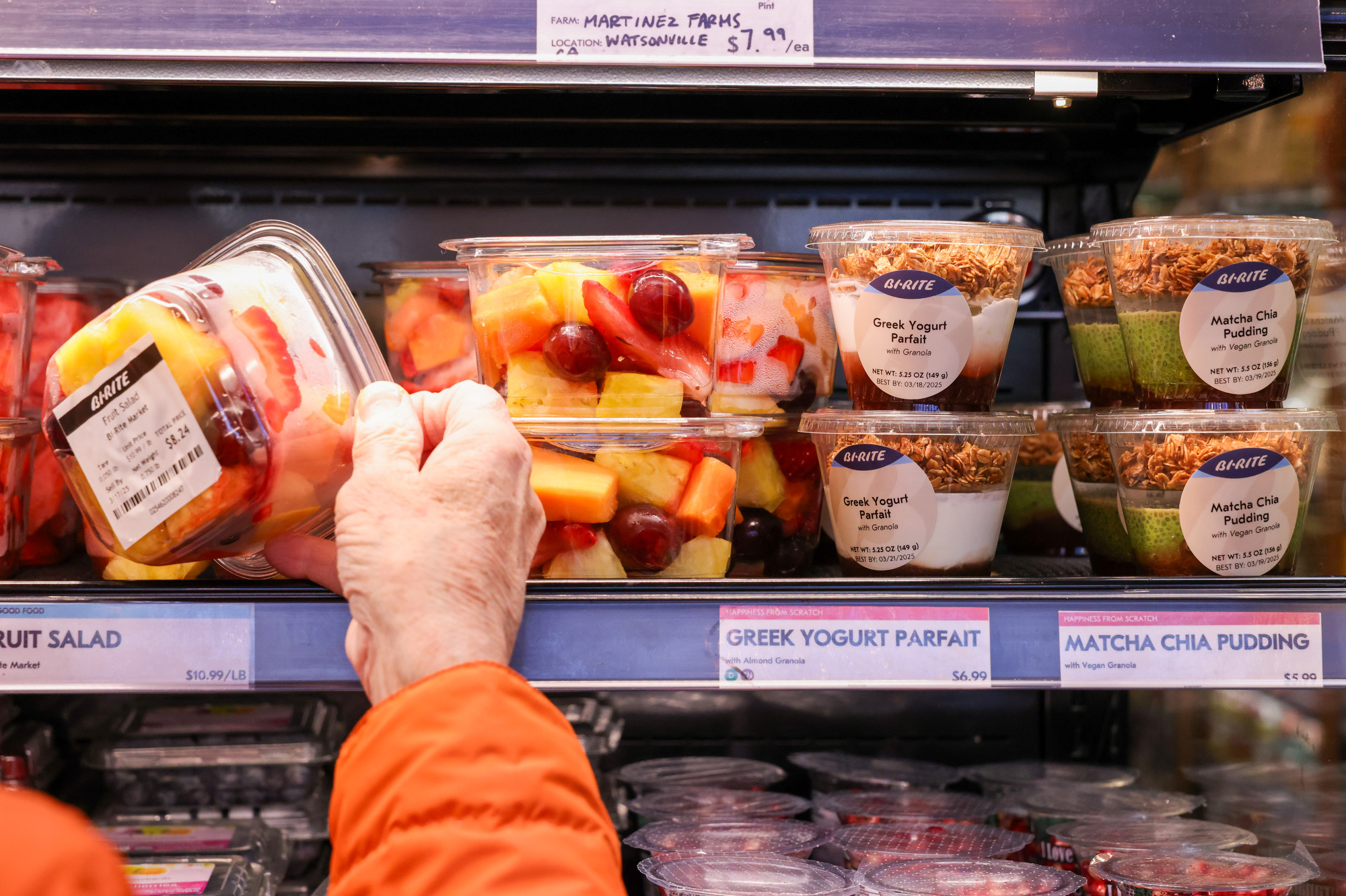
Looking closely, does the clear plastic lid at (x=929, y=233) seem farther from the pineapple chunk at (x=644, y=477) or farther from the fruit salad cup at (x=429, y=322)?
the fruit salad cup at (x=429, y=322)

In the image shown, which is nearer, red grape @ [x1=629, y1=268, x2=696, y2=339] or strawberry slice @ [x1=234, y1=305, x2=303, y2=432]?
strawberry slice @ [x1=234, y1=305, x2=303, y2=432]

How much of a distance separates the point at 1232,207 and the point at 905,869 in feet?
3.13

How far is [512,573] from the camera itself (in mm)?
814

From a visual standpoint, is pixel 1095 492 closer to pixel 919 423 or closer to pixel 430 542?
pixel 919 423

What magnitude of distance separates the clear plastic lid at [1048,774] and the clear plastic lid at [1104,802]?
1.0 inches

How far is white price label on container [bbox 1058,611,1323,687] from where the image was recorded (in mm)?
908

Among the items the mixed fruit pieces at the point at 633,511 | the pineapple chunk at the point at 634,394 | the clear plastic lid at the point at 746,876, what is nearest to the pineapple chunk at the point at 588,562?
the mixed fruit pieces at the point at 633,511

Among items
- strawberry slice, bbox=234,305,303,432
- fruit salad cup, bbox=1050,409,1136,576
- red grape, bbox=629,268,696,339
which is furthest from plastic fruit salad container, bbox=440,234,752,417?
fruit salad cup, bbox=1050,409,1136,576

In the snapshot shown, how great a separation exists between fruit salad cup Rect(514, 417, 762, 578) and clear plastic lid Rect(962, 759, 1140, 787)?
64 cm

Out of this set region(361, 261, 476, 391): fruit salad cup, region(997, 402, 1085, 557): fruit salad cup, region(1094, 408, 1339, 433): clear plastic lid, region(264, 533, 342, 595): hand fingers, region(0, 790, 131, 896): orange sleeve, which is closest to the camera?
region(0, 790, 131, 896): orange sleeve

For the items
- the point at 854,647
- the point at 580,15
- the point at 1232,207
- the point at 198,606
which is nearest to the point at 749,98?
the point at 580,15

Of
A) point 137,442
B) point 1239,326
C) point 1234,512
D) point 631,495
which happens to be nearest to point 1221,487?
point 1234,512

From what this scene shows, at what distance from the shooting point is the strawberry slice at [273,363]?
2.74 feet

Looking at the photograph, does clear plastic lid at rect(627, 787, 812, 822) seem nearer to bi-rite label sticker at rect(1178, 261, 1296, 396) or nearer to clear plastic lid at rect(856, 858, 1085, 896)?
clear plastic lid at rect(856, 858, 1085, 896)
